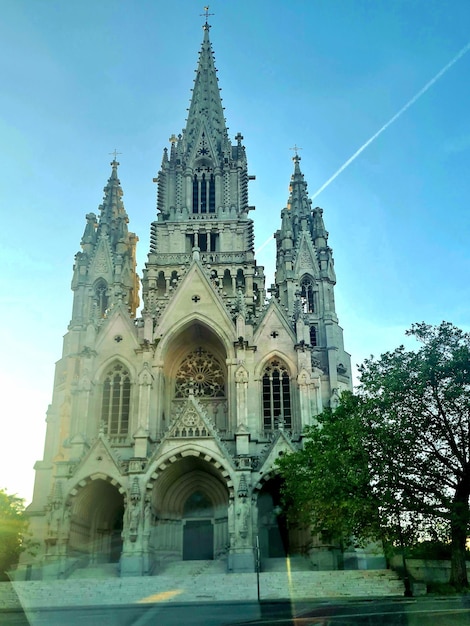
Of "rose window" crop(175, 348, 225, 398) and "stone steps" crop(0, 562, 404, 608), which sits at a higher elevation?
"rose window" crop(175, 348, 225, 398)

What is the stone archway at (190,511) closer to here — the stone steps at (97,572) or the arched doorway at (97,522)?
the stone steps at (97,572)

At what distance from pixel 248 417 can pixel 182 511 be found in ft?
23.0

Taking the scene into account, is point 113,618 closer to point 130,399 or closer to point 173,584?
point 173,584

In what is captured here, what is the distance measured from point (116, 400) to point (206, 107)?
29.3m

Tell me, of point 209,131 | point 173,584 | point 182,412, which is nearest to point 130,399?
point 182,412

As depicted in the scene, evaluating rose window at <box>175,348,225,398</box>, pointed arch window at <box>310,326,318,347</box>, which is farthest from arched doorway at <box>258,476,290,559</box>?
pointed arch window at <box>310,326,318,347</box>

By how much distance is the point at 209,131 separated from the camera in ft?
181

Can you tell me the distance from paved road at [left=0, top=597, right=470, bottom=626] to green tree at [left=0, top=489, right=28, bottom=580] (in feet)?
34.2

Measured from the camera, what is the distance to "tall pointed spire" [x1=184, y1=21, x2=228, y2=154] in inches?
2167

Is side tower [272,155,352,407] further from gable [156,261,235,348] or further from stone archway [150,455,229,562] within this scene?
stone archway [150,455,229,562]

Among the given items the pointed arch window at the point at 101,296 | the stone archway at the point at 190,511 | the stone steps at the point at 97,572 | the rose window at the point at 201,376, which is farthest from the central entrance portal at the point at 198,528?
the pointed arch window at the point at 101,296

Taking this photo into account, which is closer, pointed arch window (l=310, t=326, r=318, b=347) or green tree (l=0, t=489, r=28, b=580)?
green tree (l=0, t=489, r=28, b=580)

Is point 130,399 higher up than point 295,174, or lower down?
lower down

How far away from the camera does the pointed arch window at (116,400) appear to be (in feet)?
133
